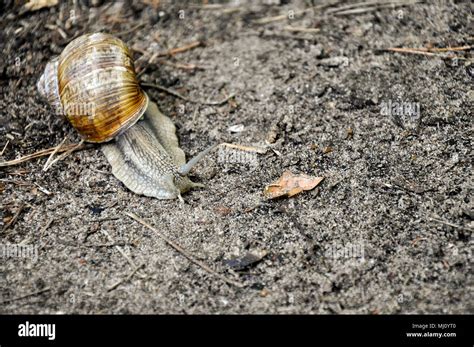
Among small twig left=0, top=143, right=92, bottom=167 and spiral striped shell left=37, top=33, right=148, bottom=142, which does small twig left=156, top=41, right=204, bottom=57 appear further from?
small twig left=0, top=143, right=92, bottom=167

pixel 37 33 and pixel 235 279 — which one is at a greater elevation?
pixel 37 33

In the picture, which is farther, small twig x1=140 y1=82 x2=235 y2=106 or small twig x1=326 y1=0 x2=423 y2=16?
small twig x1=326 y1=0 x2=423 y2=16

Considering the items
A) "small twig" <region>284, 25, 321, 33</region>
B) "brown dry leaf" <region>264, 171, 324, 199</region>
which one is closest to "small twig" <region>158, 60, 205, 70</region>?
"small twig" <region>284, 25, 321, 33</region>

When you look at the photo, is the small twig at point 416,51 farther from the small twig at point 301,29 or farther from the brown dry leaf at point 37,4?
the brown dry leaf at point 37,4

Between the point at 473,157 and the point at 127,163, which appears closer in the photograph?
the point at 473,157
